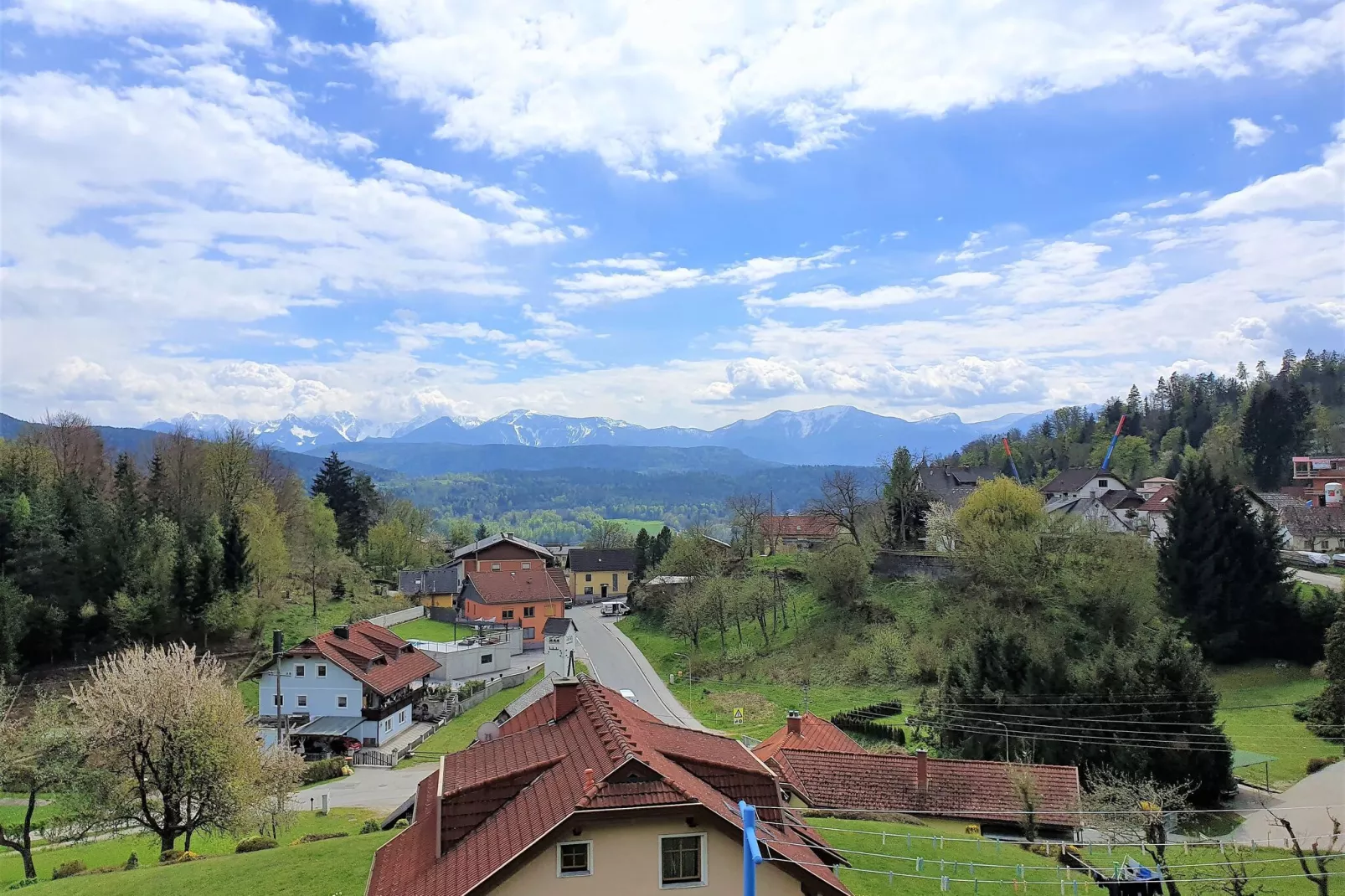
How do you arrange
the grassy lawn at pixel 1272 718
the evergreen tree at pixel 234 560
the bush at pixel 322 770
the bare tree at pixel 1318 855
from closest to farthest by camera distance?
the bare tree at pixel 1318 855 → the grassy lawn at pixel 1272 718 → the bush at pixel 322 770 → the evergreen tree at pixel 234 560

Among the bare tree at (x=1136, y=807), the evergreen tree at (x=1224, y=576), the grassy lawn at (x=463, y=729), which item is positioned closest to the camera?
the bare tree at (x=1136, y=807)

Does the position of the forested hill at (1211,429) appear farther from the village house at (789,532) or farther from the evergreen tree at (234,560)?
the evergreen tree at (234,560)

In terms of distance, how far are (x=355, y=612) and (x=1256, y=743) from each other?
202ft

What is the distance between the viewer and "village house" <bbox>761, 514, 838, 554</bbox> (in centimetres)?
8819

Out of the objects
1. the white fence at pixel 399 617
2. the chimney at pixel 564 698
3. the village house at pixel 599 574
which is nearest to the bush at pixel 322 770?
the chimney at pixel 564 698

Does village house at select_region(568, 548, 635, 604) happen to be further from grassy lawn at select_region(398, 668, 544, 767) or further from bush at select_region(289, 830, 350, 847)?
bush at select_region(289, 830, 350, 847)

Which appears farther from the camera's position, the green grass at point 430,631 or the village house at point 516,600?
the village house at point 516,600

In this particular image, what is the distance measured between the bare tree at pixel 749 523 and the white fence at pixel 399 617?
3155cm

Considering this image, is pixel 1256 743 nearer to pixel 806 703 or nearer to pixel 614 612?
pixel 806 703

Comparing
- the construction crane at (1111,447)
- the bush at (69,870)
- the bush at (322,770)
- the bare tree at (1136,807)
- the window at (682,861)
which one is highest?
the construction crane at (1111,447)

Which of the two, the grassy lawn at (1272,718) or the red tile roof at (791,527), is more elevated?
the red tile roof at (791,527)

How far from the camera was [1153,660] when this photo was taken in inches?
1158

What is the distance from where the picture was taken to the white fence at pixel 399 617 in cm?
6906

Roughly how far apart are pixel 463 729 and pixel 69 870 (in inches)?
970
